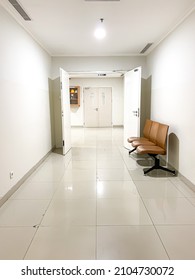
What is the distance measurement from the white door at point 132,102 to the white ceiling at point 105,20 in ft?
2.51

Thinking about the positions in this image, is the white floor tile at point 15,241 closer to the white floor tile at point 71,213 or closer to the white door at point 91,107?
the white floor tile at point 71,213

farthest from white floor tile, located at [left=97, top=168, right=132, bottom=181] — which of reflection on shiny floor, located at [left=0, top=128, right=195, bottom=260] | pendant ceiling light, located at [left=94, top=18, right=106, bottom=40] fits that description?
pendant ceiling light, located at [left=94, top=18, right=106, bottom=40]

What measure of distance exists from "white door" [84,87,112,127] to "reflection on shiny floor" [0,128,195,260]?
671 centimetres

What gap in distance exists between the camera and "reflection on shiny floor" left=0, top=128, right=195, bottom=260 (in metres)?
1.90

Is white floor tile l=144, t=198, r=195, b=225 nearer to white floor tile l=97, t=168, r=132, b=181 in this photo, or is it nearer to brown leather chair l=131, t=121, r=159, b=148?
white floor tile l=97, t=168, r=132, b=181

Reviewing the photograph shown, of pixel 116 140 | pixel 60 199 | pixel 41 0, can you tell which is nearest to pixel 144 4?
pixel 41 0

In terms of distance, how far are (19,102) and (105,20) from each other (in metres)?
1.98

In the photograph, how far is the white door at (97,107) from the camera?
10.5 meters

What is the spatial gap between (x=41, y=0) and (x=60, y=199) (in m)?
2.72

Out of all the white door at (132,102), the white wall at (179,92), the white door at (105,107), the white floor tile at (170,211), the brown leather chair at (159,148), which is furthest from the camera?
the white door at (105,107)

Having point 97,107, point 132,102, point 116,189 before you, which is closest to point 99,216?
point 116,189

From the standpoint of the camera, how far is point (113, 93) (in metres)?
10.4

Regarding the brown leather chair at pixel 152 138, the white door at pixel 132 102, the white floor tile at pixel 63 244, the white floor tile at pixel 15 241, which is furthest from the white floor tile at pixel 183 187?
the white floor tile at pixel 15 241
